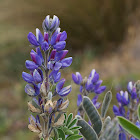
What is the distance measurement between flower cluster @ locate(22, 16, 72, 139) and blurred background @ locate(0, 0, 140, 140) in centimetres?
447

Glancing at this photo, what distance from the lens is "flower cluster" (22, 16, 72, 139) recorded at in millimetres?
561

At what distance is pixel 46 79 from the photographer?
585 millimetres

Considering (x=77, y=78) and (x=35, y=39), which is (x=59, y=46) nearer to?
(x=35, y=39)

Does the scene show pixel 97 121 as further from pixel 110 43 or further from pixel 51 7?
pixel 110 43

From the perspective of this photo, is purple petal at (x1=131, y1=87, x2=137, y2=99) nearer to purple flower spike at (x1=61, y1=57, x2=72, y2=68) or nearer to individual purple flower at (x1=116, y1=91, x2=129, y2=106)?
individual purple flower at (x1=116, y1=91, x2=129, y2=106)

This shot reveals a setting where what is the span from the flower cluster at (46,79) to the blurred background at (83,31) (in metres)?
4.47

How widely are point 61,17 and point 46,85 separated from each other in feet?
17.9

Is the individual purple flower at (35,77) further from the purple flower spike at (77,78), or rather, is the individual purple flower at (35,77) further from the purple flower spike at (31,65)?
the purple flower spike at (77,78)

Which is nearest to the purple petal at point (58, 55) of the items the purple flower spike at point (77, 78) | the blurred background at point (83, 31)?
the purple flower spike at point (77, 78)

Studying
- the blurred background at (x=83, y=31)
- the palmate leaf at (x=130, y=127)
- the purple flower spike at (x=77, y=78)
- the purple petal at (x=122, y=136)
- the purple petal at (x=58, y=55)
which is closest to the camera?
the palmate leaf at (x=130, y=127)

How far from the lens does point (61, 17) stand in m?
5.94

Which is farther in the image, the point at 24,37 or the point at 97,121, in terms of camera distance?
the point at 24,37

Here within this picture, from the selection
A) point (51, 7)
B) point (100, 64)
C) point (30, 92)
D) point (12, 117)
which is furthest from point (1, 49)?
point (30, 92)

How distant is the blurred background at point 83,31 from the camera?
18.3 feet
